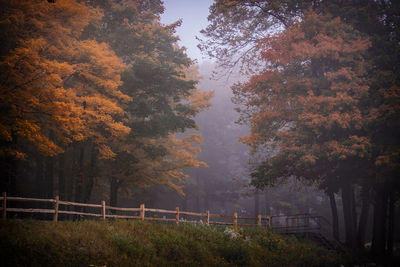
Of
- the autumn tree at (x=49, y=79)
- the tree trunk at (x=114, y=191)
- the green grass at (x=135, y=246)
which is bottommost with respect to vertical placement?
the green grass at (x=135, y=246)

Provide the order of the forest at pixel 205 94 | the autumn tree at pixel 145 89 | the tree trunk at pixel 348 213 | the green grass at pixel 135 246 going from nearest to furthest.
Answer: the green grass at pixel 135 246
the forest at pixel 205 94
the autumn tree at pixel 145 89
the tree trunk at pixel 348 213

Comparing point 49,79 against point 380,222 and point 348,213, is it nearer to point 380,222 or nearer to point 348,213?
point 348,213

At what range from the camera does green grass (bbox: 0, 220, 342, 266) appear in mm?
7898

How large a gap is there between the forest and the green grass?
143 inches

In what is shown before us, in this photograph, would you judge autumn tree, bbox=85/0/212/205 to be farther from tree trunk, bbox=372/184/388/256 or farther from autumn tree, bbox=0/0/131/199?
tree trunk, bbox=372/184/388/256

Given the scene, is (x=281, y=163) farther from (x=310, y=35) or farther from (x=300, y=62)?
(x=310, y=35)

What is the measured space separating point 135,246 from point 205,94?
42.6 ft

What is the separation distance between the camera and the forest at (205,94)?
12.8 m

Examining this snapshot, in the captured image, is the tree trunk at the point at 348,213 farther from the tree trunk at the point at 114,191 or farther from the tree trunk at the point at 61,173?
the tree trunk at the point at 61,173

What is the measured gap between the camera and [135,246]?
32.4ft

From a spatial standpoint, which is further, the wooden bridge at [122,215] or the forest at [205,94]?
the forest at [205,94]

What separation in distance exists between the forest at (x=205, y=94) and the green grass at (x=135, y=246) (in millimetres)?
3644

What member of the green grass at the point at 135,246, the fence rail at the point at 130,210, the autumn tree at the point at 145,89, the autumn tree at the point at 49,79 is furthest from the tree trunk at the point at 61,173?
the green grass at the point at 135,246

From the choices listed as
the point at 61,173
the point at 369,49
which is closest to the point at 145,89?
the point at 61,173
